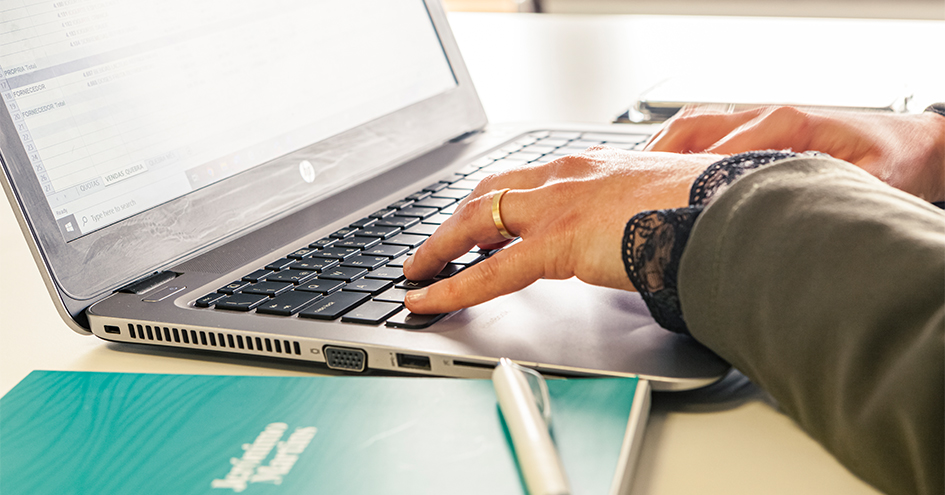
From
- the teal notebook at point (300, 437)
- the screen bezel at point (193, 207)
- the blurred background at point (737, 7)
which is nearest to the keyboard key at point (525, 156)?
the screen bezel at point (193, 207)

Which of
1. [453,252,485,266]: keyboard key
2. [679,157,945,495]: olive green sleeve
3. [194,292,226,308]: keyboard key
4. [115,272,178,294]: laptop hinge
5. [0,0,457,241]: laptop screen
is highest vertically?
[0,0,457,241]: laptop screen

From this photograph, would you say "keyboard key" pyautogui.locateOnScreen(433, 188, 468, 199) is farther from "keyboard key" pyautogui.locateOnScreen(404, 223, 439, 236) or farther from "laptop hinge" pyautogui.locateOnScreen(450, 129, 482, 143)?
"laptop hinge" pyautogui.locateOnScreen(450, 129, 482, 143)

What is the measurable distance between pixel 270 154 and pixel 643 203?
17.5 inches

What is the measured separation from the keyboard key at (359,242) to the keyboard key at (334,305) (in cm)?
12

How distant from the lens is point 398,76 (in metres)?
1.03

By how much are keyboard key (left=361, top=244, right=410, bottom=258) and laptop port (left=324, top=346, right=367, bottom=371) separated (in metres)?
0.17

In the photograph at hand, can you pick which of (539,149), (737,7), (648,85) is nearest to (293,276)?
(539,149)

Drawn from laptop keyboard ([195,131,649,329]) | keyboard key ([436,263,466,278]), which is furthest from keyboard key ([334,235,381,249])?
keyboard key ([436,263,466,278])

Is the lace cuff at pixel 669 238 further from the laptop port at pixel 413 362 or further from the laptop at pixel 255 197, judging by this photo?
the laptop port at pixel 413 362

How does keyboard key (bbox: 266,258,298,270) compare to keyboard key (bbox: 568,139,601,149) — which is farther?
keyboard key (bbox: 568,139,601,149)

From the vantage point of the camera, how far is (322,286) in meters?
0.62

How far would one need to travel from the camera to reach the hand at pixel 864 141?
0.70m

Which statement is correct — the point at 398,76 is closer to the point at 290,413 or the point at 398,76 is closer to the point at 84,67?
the point at 84,67

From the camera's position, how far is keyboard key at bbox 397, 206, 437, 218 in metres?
0.80
